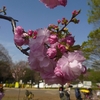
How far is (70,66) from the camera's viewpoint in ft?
3.14

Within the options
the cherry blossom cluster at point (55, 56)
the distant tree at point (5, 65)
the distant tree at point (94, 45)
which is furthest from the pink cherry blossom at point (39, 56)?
the distant tree at point (5, 65)

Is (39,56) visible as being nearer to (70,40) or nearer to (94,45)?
(70,40)

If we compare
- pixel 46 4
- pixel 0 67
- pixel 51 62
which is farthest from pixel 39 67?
pixel 0 67

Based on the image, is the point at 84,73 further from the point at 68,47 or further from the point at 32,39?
the point at 32,39

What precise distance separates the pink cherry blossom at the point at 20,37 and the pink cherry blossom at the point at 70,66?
25 centimetres

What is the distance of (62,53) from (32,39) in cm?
17

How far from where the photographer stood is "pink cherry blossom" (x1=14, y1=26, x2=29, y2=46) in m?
1.15

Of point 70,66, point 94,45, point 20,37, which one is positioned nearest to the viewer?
point 70,66

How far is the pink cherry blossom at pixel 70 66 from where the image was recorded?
951mm

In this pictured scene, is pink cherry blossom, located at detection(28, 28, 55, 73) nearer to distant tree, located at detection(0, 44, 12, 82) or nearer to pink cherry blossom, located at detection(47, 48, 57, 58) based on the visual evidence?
pink cherry blossom, located at detection(47, 48, 57, 58)

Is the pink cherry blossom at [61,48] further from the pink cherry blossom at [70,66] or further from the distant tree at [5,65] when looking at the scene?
the distant tree at [5,65]

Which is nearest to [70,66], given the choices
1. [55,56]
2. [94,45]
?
[55,56]

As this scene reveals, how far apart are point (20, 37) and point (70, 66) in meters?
0.33

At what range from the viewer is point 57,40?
1.06 m
